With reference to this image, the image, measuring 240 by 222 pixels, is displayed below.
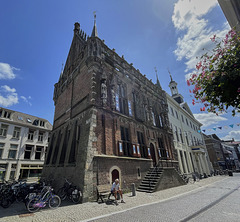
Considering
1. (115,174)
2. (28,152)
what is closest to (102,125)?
(115,174)

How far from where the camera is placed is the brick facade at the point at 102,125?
9.71 metres

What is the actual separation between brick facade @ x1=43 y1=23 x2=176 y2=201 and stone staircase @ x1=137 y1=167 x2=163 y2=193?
0.58 meters

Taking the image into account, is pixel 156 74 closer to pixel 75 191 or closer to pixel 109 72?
pixel 109 72

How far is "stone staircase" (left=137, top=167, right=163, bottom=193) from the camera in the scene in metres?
10.9

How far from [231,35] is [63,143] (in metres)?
14.2

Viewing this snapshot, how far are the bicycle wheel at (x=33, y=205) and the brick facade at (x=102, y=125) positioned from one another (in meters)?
2.41

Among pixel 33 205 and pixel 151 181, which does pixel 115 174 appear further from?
pixel 33 205

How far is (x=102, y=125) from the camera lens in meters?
11.2

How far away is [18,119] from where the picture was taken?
25.6 m

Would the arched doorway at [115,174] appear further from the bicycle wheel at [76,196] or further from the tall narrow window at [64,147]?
the tall narrow window at [64,147]

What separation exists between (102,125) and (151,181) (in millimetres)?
6656

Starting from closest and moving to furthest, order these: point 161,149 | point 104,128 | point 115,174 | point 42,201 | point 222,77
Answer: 1. point 222,77
2. point 42,201
3. point 115,174
4. point 104,128
5. point 161,149

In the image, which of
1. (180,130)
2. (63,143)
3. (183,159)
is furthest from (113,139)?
(180,130)

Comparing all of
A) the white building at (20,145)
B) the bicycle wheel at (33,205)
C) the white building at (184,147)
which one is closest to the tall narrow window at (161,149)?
the white building at (184,147)
